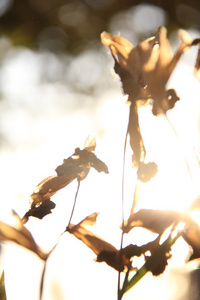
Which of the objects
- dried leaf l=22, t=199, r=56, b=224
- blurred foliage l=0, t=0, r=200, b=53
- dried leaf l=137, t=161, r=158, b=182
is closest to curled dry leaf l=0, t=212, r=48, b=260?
dried leaf l=22, t=199, r=56, b=224

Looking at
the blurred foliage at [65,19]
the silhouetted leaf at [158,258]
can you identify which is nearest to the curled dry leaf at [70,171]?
the silhouetted leaf at [158,258]

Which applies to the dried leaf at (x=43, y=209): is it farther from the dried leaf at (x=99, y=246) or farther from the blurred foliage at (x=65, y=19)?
the blurred foliage at (x=65, y=19)

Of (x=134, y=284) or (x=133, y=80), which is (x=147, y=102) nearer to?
(x=133, y=80)

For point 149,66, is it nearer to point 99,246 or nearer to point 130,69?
point 130,69

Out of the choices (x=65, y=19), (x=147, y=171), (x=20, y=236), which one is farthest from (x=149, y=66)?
(x=65, y=19)

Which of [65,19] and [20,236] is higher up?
[65,19]
